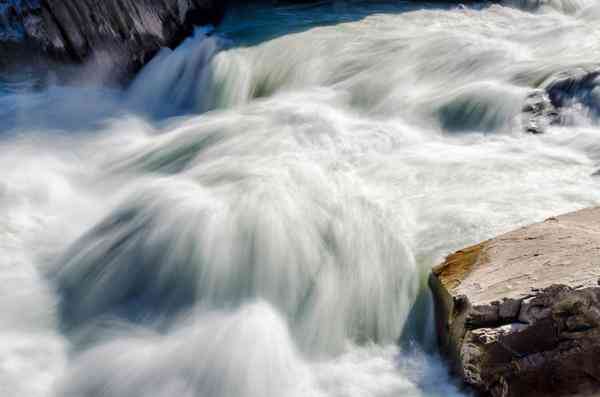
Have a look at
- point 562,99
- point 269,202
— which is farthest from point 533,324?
point 562,99

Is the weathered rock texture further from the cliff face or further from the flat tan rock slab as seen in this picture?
the cliff face

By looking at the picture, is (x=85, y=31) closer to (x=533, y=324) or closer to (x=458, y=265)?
(x=458, y=265)

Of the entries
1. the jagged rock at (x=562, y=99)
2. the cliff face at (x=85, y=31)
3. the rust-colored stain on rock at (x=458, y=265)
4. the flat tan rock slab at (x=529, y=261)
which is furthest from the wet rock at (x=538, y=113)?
the cliff face at (x=85, y=31)

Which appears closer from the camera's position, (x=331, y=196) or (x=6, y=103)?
(x=331, y=196)

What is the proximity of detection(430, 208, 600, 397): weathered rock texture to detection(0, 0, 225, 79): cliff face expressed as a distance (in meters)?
4.75

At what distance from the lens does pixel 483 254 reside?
10.5 ft

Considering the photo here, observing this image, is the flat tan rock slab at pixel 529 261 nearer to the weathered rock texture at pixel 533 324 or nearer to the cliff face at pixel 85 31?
the weathered rock texture at pixel 533 324

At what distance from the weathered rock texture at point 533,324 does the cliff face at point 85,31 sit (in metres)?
4.75

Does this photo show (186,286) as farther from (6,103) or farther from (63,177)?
(6,103)

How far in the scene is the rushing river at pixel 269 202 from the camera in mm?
3086

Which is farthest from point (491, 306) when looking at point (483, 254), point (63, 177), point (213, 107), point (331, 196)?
point (213, 107)

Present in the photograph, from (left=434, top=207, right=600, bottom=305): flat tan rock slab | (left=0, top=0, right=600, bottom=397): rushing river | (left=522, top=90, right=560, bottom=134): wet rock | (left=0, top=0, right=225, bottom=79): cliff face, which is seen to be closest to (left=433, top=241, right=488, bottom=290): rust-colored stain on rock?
(left=434, top=207, right=600, bottom=305): flat tan rock slab

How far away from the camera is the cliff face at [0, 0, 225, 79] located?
598 cm

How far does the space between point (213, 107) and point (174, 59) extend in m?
1.02
